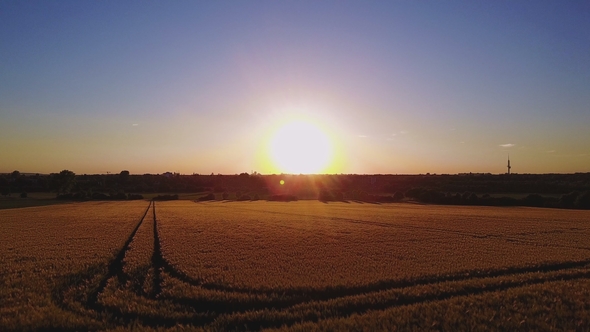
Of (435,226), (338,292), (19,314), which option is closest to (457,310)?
(338,292)

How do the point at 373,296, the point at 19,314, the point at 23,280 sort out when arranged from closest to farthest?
1. the point at 19,314
2. the point at 373,296
3. the point at 23,280

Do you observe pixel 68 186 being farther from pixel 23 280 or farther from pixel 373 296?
pixel 373 296

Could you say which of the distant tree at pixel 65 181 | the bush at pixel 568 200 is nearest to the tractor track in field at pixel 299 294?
the bush at pixel 568 200

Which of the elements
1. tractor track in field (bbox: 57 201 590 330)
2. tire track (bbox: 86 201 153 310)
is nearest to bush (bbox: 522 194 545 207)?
tractor track in field (bbox: 57 201 590 330)

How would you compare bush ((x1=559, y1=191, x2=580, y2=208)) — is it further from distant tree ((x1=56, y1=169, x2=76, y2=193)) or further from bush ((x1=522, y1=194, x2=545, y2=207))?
distant tree ((x1=56, y1=169, x2=76, y2=193))

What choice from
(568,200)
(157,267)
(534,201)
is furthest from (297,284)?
(534,201)

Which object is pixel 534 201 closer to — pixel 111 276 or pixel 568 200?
pixel 568 200

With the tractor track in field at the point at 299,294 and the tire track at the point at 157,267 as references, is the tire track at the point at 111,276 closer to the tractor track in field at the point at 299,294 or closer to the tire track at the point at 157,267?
the tractor track in field at the point at 299,294
